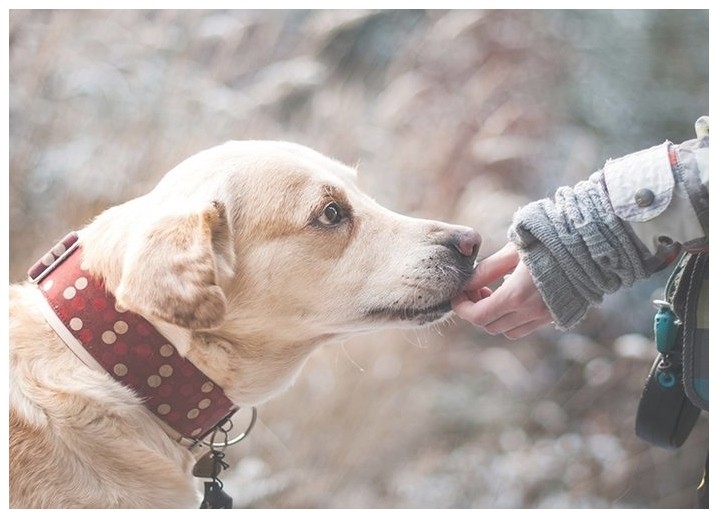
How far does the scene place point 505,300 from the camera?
67.2 inches

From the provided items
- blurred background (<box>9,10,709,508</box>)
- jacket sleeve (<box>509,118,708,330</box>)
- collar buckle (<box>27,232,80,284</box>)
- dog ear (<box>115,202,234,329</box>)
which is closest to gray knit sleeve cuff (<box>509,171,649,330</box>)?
jacket sleeve (<box>509,118,708,330</box>)

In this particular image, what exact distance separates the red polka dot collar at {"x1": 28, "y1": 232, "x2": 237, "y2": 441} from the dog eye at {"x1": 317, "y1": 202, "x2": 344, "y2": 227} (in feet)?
1.45

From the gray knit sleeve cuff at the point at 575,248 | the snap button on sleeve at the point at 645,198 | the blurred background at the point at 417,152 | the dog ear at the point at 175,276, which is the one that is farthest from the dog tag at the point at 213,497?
the blurred background at the point at 417,152

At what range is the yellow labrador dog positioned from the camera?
1.59 metres

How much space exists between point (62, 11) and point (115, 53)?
25cm

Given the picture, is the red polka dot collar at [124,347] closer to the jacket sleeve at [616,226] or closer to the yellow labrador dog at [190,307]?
the yellow labrador dog at [190,307]

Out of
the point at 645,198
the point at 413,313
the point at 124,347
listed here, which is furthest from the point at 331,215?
the point at 645,198

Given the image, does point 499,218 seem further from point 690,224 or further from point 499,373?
point 690,224

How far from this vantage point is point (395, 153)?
11.4 ft

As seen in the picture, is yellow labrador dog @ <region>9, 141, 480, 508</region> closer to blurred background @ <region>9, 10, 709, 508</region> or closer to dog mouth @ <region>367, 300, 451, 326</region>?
dog mouth @ <region>367, 300, 451, 326</region>

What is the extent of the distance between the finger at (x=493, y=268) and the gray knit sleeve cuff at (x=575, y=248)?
0.16 m

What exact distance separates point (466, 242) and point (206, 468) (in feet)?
2.59

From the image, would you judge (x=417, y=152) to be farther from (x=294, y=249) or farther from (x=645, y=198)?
(x=645, y=198)

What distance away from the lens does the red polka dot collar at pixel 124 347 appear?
5.28ft
